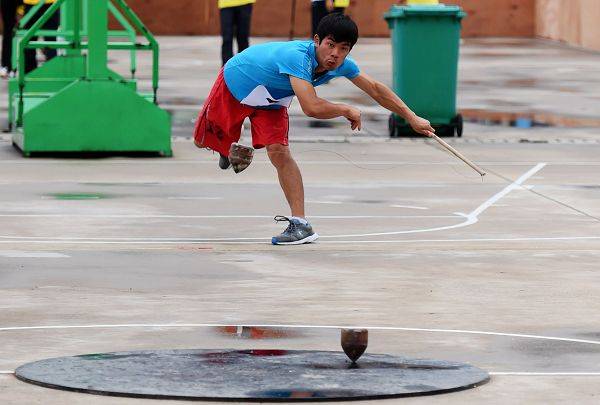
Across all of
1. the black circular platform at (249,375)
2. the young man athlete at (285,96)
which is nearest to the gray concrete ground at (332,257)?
the black circular platform at (249,375)

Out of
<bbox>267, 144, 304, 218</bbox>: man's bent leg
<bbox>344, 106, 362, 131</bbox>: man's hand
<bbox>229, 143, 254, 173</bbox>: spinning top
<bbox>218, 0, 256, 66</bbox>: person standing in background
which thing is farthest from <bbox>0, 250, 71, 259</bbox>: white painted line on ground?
<bbox>218, 0, 256, 66</bbox>: person standing in background

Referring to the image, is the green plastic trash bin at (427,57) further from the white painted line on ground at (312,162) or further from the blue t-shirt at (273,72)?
the blue t-shirt at (273,72)

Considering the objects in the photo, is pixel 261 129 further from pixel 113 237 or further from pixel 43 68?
pixel 43 68

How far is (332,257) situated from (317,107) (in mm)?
887

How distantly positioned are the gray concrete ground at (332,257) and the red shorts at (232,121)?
63 centimetres

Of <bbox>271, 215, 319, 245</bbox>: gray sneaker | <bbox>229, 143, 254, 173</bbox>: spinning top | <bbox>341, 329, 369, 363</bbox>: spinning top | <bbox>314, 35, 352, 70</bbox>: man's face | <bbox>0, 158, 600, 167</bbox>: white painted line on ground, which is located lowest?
<bbox>0, 158, 600, 167</bbox>: white painted line on ground

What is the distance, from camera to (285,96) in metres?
10.6

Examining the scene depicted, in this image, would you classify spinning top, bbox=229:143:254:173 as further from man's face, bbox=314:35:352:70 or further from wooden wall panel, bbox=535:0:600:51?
wooden wall panel, bbox=535:0:600:51

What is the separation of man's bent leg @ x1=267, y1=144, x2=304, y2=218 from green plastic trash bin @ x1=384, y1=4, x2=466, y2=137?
286 inches

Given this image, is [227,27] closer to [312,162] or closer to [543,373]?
[312,162]

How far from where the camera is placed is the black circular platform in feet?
20.2

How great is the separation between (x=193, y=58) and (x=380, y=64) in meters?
3.18

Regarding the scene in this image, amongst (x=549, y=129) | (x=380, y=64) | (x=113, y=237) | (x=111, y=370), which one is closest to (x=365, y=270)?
(x=113, y=237)

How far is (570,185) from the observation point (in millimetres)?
13992
